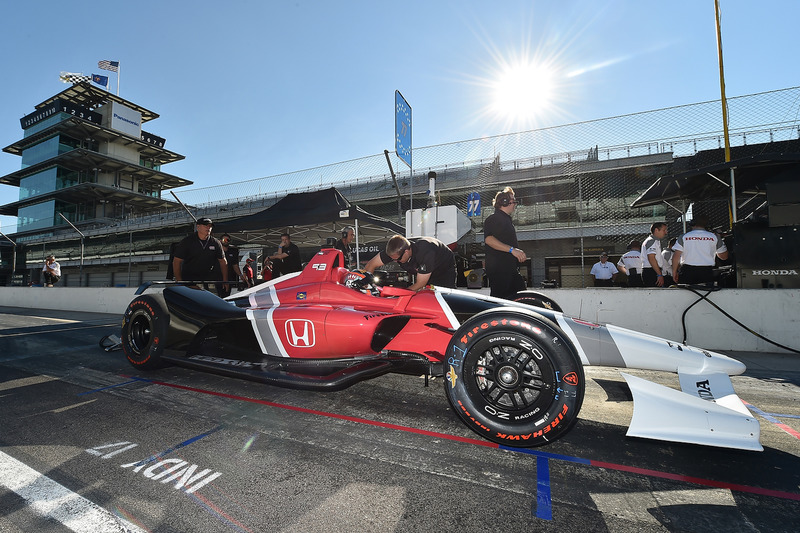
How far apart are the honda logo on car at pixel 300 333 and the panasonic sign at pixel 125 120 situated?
5098 cm

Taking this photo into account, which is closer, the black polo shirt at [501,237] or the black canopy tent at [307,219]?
the black polo shirt at [501,237]

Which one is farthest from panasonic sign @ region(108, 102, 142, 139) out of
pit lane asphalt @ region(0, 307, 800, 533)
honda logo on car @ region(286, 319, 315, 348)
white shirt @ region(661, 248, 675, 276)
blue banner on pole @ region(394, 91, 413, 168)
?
white shirt @ region(661, 248, 675, 276)

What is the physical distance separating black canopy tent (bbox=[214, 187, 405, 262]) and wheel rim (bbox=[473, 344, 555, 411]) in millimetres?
6171

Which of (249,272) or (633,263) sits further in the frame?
(249,272)

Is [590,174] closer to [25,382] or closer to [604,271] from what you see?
[604,271]

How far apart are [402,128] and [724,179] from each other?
18.0 ft

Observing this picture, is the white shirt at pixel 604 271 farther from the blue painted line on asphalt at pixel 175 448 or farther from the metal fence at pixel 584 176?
the blue painted line on asphalt at pixel 175 448

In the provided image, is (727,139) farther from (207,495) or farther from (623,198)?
(207,495)

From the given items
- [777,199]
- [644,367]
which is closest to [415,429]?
[644,367]

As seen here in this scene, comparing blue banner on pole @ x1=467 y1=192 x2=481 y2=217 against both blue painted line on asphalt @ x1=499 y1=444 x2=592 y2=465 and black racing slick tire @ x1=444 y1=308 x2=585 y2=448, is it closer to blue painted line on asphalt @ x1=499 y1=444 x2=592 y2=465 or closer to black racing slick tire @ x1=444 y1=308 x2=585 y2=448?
black racing slick tire @ x1=444 y1=308 x2=585 y2=448

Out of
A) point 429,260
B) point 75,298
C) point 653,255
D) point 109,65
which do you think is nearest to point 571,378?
point 429,260

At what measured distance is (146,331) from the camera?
3375mm

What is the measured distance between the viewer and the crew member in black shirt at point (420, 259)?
124 inches

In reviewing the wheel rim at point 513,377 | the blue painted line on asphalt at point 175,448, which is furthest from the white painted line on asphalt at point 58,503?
the wheel rim at point 513,377
